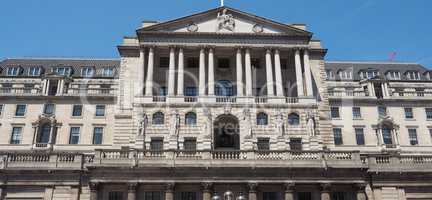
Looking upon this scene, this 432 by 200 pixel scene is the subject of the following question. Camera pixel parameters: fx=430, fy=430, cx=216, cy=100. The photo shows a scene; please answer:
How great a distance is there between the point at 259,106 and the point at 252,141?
479 centimetres

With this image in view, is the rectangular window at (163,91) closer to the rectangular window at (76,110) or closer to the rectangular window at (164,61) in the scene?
the rectangular window at (164,61)

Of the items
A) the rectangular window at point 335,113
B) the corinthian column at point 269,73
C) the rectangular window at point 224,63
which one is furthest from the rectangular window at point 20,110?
the rectangular window at point 335,113

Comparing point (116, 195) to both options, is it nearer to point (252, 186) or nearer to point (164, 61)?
point (252, 186)

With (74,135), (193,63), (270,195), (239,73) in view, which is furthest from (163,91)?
(270,195)

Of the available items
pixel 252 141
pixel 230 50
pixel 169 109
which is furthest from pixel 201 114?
pixel 230 50

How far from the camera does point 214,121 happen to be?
1948 inches

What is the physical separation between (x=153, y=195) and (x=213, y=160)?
6.48 metres

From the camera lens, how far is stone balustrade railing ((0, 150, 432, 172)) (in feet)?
130

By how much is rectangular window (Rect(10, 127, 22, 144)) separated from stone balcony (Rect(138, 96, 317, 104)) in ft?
71.8

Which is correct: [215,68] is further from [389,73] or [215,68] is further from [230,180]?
[389,73]

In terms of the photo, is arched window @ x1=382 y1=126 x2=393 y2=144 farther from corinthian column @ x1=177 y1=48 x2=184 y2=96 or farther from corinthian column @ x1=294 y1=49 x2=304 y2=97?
corinthian column @ x1=177 y1=48 x2=184 y2=96

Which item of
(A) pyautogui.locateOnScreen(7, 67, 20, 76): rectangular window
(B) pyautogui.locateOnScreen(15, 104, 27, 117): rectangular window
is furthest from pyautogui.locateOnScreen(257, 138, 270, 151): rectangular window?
(A) pyautogui.locateOnScreen(7, 67, 20, 76): rectangular window

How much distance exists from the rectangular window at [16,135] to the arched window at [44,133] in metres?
2.89

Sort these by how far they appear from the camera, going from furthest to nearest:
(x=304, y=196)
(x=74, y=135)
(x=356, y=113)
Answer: (x=356, y=113) → (x=74, y=135) → (x=304, y=196)
